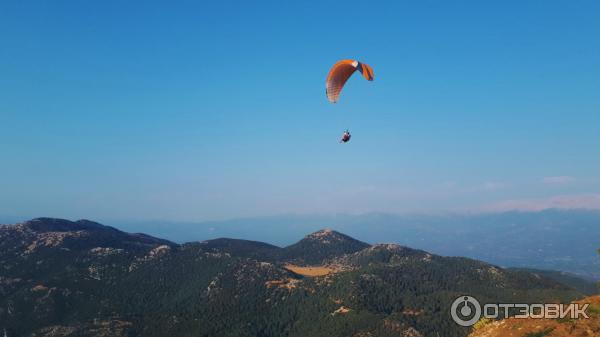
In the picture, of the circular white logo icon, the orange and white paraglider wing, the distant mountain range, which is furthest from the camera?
the distant mountain range

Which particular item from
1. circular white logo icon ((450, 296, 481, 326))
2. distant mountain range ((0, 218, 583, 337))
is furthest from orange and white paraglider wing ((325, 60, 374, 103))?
distant mountain range ((0, 218, 583, 337))

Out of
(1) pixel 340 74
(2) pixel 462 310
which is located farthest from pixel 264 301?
(1) pixel 340 74

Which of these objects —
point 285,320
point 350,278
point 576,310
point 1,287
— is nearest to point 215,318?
point 285,320

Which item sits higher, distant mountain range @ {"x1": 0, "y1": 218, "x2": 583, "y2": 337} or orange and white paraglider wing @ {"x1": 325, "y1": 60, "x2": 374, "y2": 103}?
orange and white paraglider wing @ {"x1": 325, "y1": 60, "x2": 374, "y2": 103}

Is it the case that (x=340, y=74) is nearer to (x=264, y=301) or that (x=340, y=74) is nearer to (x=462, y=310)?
(x=462, y=310)

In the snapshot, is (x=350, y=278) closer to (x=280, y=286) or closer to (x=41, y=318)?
(x=280, y=286)

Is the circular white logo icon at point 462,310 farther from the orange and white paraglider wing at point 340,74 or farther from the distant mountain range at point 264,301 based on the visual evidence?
the orange and white paraglider wing at point 340,74

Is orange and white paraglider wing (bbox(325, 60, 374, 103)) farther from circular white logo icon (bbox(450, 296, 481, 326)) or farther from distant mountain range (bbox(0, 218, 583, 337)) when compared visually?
distant mountain range (bbox(0, 218, 583, 337))

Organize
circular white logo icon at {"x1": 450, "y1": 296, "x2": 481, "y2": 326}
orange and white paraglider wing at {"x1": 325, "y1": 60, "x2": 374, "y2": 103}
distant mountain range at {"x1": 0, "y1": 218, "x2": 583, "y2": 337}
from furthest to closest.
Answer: distant mountain range at {"x1": 0, "y1": 218, "x2": 583, "y2": 337} → circular white logo icon at {"x1": 450, "y1": 296, "x2": 481, "y2": 326} → orange and white paraglider wing at {"x1": 325, "y1": 60, "x2": 374, "y2": 103}

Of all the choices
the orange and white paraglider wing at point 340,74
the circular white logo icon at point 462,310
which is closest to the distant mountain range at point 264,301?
the circular white logo icon at point 462,310
